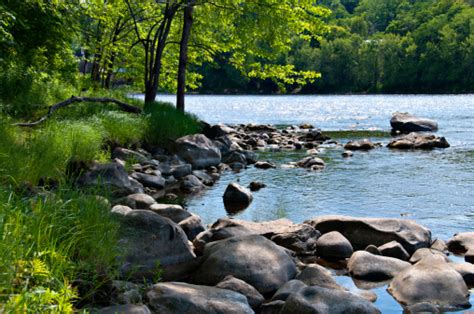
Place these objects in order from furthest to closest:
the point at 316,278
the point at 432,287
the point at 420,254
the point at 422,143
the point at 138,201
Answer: the point at 422,143 < the point at 138,201 < the point at 420,254 < the point at 316,278 < the point at 432,287

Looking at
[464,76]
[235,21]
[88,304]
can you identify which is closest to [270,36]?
[235,21]

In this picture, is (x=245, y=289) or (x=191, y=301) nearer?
(x=191, y=301)

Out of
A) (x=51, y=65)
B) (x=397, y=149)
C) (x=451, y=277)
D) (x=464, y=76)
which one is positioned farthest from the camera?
(x=464, y=76)

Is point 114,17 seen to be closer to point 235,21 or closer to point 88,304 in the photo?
point 235,21

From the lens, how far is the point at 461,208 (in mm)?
10336

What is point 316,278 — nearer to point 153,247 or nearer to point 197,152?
point 153,247

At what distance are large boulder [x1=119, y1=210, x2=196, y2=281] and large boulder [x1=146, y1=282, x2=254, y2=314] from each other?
75 cm

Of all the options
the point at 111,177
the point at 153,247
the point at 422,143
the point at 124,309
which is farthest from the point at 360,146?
the point at 124,309

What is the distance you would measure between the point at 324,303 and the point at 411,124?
83.8 ft

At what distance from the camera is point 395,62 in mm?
94625

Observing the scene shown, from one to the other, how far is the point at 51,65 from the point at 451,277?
12.1 meters

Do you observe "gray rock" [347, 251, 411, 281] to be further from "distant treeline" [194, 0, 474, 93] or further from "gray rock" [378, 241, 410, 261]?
"distant treeline" [194, 0, 474, 93]

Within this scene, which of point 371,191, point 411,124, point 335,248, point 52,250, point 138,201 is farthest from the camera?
point 411,124

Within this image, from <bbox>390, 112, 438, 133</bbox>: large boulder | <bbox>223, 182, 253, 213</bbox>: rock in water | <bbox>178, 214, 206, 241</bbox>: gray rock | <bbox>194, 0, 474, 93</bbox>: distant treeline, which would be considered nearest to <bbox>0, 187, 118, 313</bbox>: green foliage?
<bbox>178, 214, 206, 241</bbox>: gray rock
